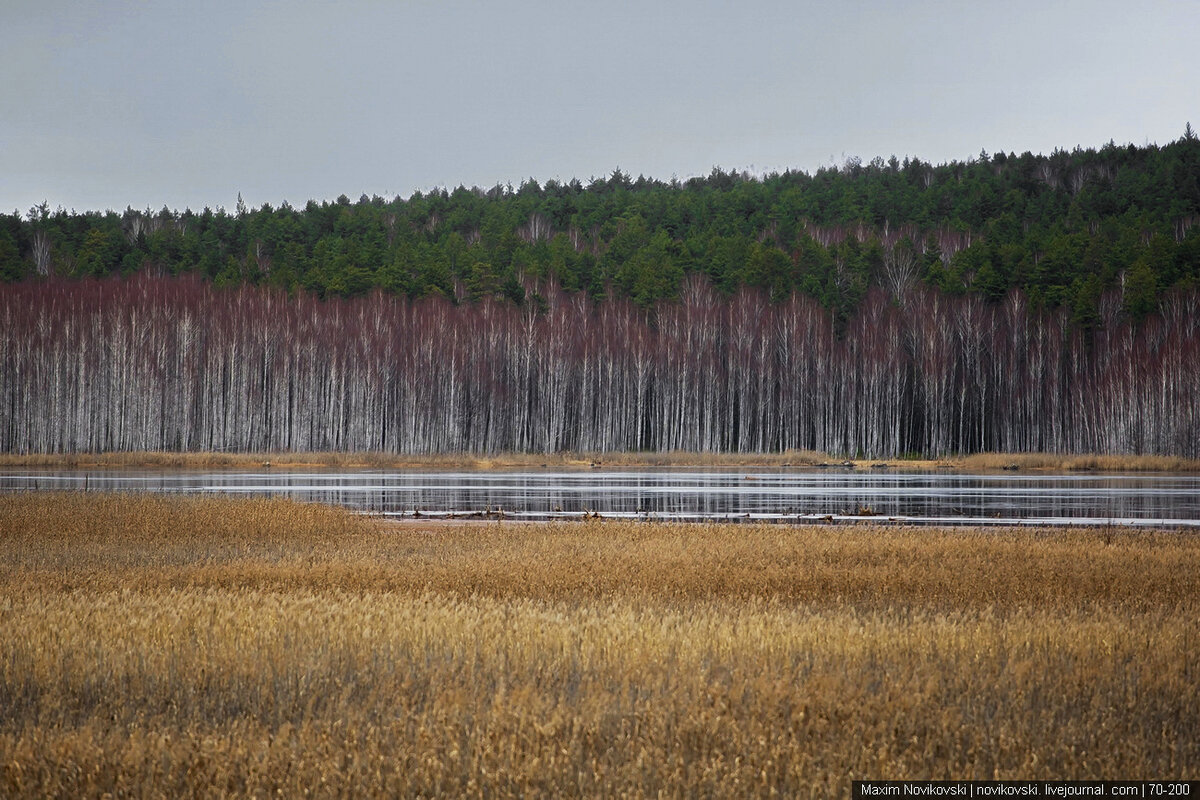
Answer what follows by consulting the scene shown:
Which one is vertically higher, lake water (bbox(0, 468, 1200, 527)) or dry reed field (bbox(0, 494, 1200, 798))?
dry reed field (bbox(0, 494, 1200, 798))

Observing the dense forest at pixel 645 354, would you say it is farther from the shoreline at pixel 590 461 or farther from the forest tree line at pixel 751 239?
the shoreline at pixel 590 461

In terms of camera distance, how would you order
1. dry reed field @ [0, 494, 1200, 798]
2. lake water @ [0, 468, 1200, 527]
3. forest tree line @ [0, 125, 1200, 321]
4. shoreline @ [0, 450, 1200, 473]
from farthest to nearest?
forest tree line @ [0, 125, 1200, 321] → shoreline @ [0, 450, 1200, 473] → lake water @ [0, 468, 1200, 527] → dry reed field @ [0, 494, 1200, 798]

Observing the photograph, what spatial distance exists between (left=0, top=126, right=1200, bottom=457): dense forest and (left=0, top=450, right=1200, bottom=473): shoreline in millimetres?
6566

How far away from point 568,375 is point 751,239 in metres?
48.5

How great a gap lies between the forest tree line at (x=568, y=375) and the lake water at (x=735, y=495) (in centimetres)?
2686

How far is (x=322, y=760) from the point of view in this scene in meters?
6.26

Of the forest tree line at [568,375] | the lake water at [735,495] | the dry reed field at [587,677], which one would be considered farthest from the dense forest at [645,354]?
the dry reed field at [587,677]

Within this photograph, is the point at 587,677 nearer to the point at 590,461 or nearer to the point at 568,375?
the point at 590,461

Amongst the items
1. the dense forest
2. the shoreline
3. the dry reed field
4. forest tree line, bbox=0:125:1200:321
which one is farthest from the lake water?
forest tree line, bbox=0:125:1200:321

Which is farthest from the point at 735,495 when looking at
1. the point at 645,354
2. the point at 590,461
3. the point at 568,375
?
the point at 568,375

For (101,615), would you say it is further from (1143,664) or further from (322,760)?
(1143,664)

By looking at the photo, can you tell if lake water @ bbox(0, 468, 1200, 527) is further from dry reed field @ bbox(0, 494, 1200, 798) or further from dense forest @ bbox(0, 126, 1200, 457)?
dense forest @ bbox(0, 126, 1200, 457)

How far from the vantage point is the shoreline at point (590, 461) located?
62250mm

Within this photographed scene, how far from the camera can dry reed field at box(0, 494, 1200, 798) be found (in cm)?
618
